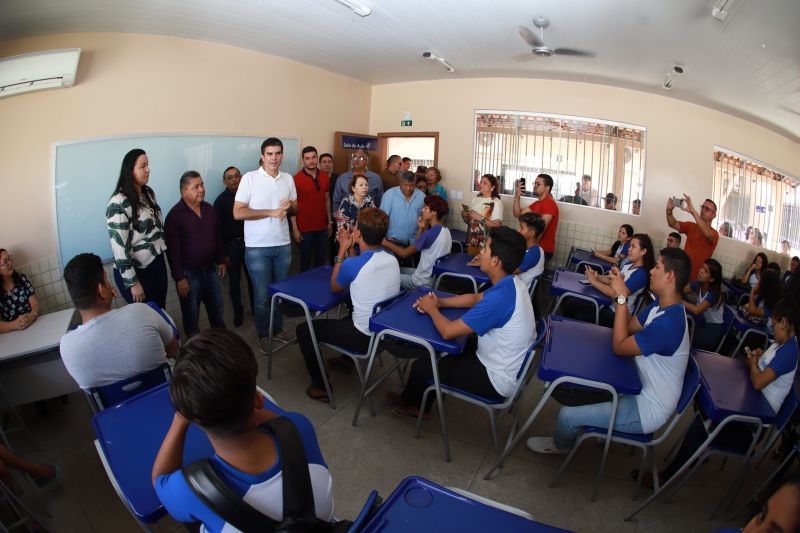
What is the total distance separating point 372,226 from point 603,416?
1655mm

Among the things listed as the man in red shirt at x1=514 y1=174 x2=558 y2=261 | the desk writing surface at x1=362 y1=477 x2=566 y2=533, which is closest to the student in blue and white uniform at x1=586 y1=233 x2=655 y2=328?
the man in red shirt at x1=514 y1=174 x2=558 y2=261

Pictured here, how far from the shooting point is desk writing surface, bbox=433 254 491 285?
3574mm

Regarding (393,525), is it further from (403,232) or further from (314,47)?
(314,47)

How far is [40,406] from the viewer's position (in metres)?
2.69

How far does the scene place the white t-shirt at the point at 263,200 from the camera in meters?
3.40

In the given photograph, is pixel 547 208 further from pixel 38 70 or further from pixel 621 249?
pixel 38 70

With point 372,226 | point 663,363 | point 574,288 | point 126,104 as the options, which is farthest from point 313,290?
point 126,104

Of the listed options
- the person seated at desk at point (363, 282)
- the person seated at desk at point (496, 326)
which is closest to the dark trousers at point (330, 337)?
the person seated at desk at point (363, 282)

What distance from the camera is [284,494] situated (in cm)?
89

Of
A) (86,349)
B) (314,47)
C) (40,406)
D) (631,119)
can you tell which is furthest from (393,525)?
(631,119)

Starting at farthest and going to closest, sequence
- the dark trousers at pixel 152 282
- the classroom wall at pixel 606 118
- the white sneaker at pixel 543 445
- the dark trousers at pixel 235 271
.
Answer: the classroom wall at pixel 606 118, the dark trousers at pixel 235 271, the dark trousers at pixel 152 282, the white sneaker at pixel 543 445

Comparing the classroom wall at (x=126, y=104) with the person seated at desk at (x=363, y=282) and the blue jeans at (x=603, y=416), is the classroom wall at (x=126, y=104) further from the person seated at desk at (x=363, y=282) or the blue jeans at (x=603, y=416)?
the blue jeans at (x=603, y=416)

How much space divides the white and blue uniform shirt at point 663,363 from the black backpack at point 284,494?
1.65 meters

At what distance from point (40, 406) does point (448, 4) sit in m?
3.98
